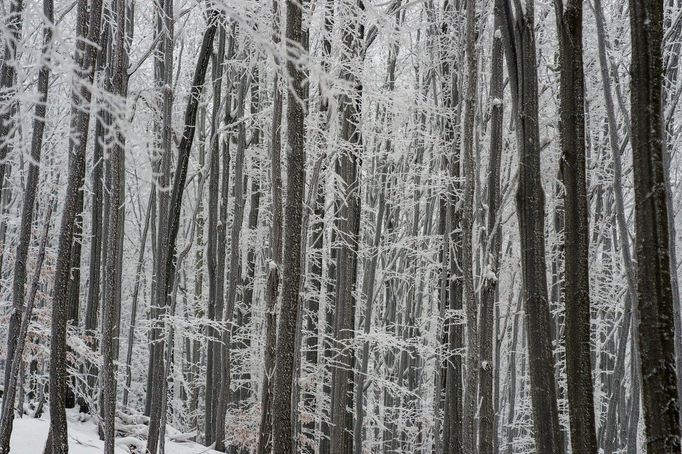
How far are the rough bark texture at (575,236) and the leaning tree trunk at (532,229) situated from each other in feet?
1.01

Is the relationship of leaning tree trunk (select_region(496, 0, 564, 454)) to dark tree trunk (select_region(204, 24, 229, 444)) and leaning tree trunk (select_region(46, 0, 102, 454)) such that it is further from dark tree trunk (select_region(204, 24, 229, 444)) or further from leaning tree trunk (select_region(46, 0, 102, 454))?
Answer: dark tree trunk (select_region(204, 24, 229, 444))

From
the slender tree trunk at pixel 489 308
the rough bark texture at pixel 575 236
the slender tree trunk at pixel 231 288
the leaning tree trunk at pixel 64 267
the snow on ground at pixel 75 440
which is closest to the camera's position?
the rough bark texture at pixel 575 236

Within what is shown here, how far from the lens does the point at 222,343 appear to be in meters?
11.4

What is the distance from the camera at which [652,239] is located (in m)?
2.82

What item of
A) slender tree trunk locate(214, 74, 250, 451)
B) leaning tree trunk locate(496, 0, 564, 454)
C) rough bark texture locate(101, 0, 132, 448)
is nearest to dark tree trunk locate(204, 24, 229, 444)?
slender tree trunk locate(214, 74, 250, 451)

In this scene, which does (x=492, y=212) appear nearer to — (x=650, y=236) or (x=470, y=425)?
(x=470, y=425)

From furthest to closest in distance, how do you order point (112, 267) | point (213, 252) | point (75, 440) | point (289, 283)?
1. point (213, 252)
2. point (75, 440)
3. point (112, 267)
4. point (289, 283)

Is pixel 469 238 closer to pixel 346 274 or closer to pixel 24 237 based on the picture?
pixel 346 274

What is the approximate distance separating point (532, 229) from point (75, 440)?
665 centimetres

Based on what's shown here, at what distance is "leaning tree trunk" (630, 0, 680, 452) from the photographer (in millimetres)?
2713

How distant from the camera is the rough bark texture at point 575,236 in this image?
370cm

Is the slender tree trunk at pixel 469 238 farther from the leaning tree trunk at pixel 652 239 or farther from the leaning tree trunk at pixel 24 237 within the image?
the leaning tree trunk at pixel 24 237

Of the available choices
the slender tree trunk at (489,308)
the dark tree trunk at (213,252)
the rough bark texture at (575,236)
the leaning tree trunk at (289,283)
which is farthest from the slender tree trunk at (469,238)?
the dark tree trunk at (213,252)

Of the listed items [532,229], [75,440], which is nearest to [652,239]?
[532,229]
